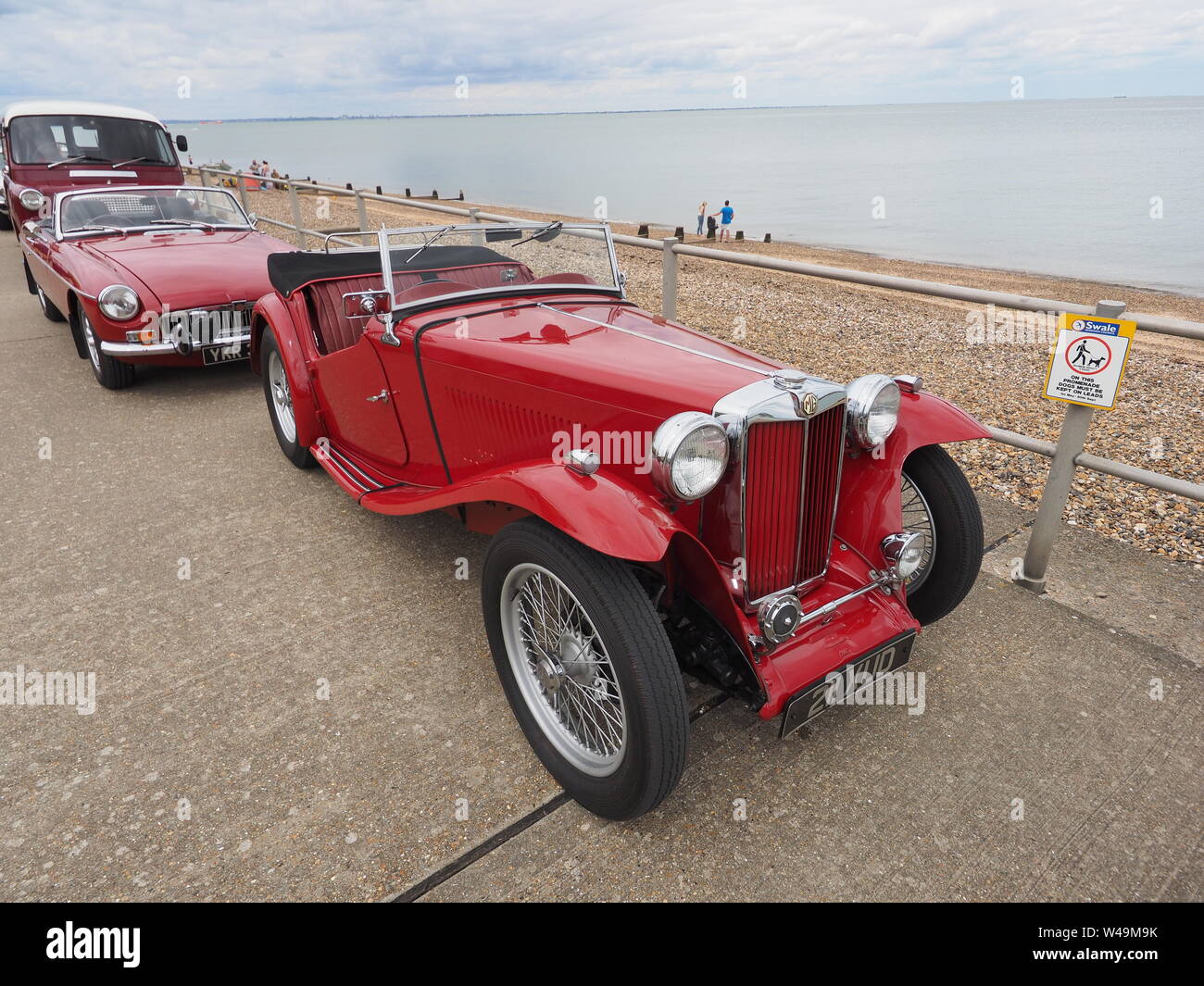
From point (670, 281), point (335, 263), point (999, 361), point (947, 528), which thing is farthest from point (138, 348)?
point (999, 361)

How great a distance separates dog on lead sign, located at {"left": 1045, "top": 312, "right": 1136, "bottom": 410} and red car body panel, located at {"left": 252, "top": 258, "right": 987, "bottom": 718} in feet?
1.59

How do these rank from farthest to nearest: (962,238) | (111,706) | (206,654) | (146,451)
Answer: (962,238) < (146,451) < (206,654) < (111,706)

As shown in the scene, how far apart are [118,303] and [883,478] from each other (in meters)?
5.38

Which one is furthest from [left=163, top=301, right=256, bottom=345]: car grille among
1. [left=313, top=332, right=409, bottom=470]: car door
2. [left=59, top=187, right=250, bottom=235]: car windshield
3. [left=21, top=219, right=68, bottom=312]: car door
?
[left=313, top=332, right=409, bottom=470]: car door

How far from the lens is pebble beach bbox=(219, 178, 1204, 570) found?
4156 millimetres

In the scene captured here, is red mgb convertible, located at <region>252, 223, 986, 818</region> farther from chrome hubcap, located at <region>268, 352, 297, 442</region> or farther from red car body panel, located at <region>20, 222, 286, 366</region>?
red car body panel, located at <region>20, 222, 286, 366</region>

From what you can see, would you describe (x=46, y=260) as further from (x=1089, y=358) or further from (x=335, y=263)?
(x=1089, y=358)

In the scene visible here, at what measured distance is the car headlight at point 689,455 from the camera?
1987mm

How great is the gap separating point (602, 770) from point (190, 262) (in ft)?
18.3
